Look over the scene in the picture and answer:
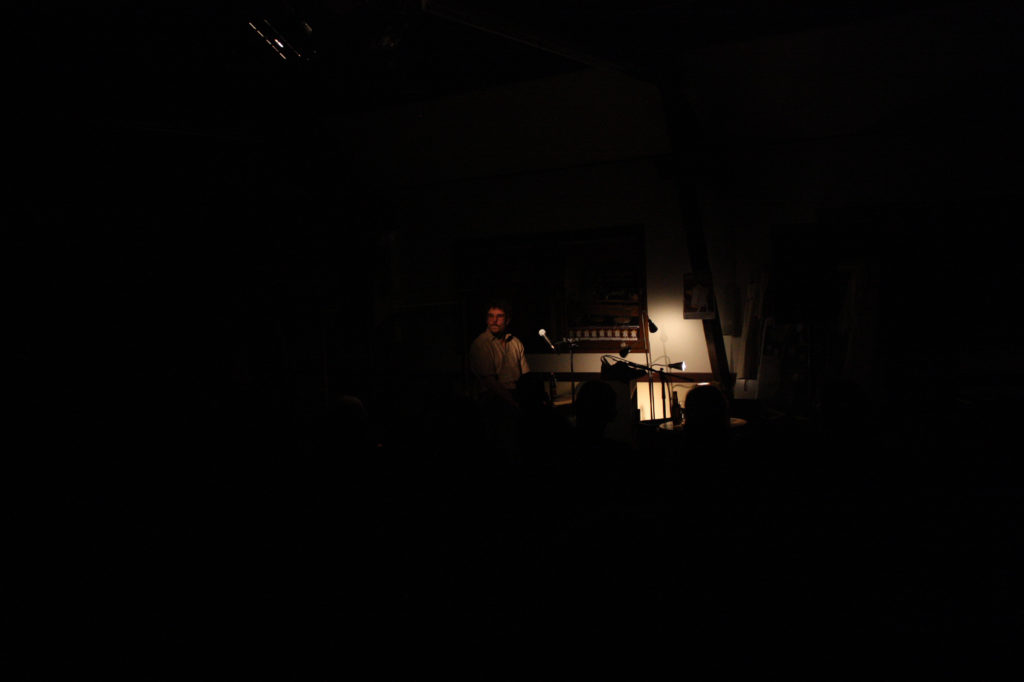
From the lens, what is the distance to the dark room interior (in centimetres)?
219

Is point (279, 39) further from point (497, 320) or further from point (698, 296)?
point (698, 296)

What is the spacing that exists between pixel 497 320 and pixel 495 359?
450 millimetres

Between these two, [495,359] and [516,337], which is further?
[516,337]

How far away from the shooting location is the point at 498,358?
656 cm

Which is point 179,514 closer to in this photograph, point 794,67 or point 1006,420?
point 794,67

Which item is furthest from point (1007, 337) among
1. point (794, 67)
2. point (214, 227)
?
point (214, 227)

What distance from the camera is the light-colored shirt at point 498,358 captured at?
6.38 m

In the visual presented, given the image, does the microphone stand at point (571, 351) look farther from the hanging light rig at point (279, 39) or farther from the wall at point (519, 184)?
the hanging light rig at point (279, 39)

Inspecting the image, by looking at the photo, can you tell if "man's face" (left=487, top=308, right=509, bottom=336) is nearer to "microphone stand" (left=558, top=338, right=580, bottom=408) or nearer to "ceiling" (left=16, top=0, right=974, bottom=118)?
"microphone stand" (left=558, top=338, right=580, bottom=408)

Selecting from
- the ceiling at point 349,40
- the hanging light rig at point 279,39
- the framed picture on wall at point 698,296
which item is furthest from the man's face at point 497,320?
the hanging light rig at point 279,39

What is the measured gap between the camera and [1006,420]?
191 inches

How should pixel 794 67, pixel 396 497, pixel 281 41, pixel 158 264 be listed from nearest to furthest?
Result: pixel 396 497
pixel 281 41
pixel 158 264
pixel 794 67

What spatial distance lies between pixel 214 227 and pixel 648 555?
485cm

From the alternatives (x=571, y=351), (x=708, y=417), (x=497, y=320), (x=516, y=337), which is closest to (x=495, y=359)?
(x=497, y=320)
